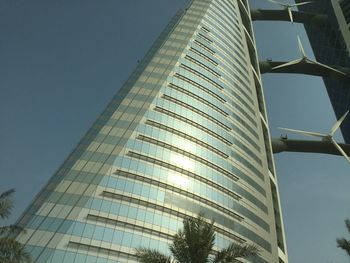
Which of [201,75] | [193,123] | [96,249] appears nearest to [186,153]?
[193,123]

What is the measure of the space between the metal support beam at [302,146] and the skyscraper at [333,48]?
2390 centimetres

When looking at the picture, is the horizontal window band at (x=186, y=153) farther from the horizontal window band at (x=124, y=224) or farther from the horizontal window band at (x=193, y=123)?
the horizontal window band at (x=124, y=224)

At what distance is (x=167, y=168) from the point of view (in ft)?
211

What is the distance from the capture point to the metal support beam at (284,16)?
152 meters

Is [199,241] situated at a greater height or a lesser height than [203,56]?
lesser

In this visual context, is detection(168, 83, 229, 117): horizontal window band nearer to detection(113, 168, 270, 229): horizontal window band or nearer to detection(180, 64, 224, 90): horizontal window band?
detection(180, 64, 224, 90): horizontal window band

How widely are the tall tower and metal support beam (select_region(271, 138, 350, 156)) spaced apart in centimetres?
1000

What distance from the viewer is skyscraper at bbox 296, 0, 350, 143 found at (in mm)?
138375

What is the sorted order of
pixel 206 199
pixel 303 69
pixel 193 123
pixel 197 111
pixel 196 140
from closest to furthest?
pixel 206 199
pixel 196 140
pixel 193 123
pixel 197 111
pixel 303 69

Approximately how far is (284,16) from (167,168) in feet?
370

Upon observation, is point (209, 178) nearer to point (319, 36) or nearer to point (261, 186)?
point (261, 186)

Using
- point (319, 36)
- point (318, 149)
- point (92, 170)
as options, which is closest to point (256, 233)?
point (92, 170)

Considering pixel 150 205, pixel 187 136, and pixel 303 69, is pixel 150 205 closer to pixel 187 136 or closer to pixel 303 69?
pixel 187 136

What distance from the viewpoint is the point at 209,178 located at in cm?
6956
